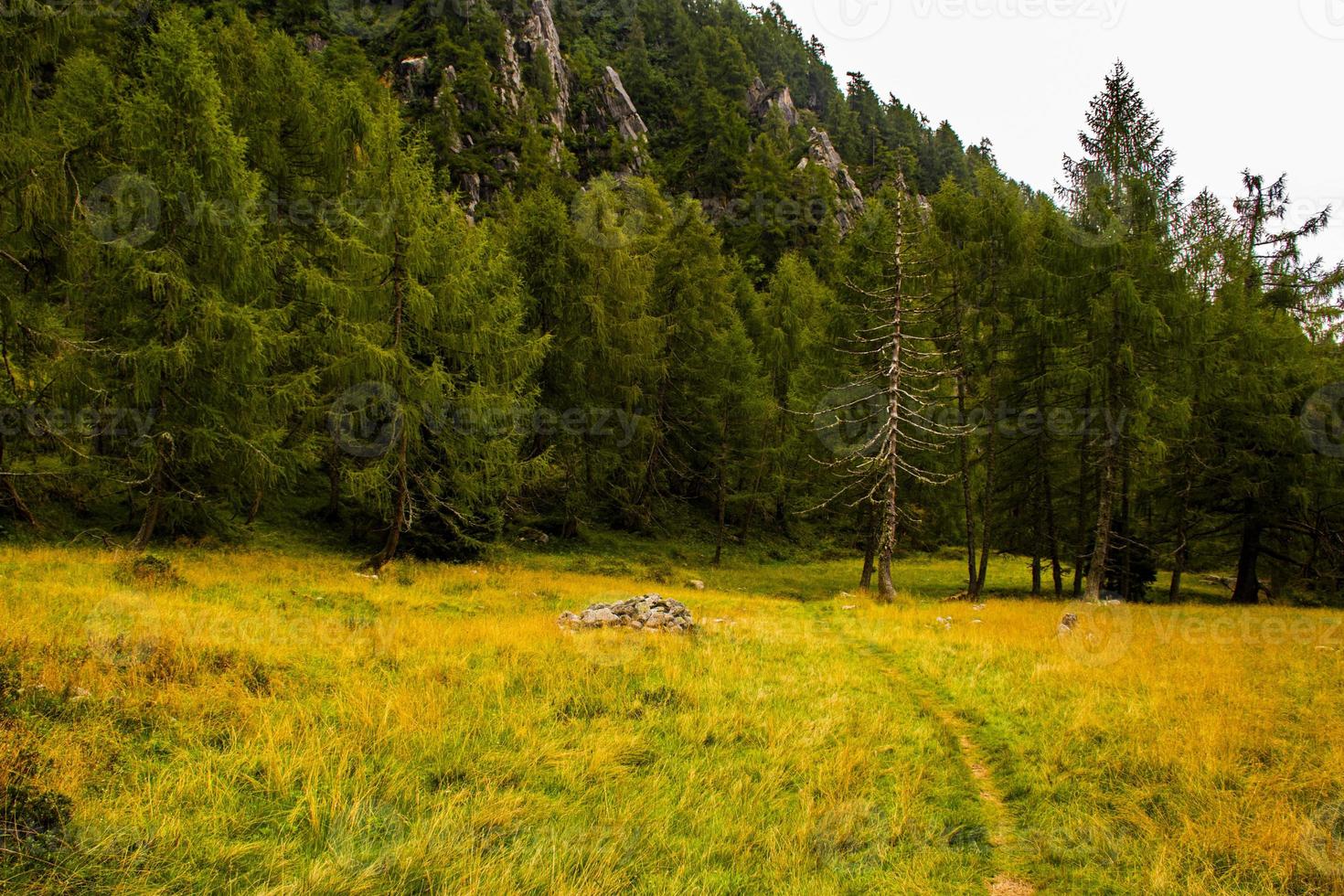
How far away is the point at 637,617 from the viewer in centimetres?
1130

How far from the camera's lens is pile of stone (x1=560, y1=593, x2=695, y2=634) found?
11.0m

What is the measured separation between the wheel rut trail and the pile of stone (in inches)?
146

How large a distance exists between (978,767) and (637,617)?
20.9 ft

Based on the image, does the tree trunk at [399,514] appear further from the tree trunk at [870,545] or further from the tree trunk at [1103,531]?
the tree trunk at [1103,531]

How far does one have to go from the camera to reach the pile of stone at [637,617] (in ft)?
36.1

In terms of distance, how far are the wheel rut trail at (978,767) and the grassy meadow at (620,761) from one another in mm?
33

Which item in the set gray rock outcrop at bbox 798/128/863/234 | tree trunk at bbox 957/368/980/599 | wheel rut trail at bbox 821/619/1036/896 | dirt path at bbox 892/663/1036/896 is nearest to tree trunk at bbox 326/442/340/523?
wheel rut trail at bbox 821/619/1036/896

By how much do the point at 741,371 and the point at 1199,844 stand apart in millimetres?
22228

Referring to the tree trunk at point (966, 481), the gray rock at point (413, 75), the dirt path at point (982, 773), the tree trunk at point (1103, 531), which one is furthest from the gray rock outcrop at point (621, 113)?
the dirt path at point (982, 773)

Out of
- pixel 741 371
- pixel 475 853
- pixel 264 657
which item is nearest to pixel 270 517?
pixel 264 657

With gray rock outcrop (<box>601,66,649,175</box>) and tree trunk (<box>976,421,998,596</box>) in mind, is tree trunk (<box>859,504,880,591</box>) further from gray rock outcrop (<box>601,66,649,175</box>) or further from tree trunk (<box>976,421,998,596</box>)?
gray rock outcrop (<box>601,66,649,175</box>)

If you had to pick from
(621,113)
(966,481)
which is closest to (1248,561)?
(966,481)

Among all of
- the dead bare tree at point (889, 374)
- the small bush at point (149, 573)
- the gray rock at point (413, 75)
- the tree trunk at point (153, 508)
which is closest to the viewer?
the small bush at point (149, 573)

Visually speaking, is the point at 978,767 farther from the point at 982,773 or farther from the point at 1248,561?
the point at 1248,561
